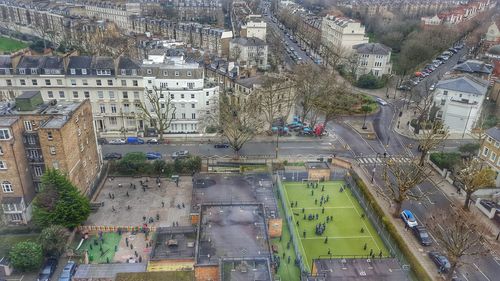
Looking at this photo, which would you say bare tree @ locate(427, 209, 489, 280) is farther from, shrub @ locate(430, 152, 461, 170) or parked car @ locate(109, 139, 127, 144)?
parked car @ locate(109, 139, 127, 144)

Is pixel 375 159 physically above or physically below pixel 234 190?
below

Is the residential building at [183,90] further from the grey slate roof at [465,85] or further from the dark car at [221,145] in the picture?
the grey slate roof at [465,85]

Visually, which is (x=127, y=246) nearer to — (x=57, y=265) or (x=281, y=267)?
(x=57, y=265)

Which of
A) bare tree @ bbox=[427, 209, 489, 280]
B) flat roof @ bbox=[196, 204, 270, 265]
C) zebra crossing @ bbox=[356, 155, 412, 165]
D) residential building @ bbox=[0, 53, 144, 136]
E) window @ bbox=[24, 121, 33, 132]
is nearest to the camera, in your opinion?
bare tree @ bbox=[427, 209, 489, 280]

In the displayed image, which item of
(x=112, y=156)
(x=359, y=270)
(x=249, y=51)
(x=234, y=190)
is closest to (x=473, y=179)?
(x=359, y=270)

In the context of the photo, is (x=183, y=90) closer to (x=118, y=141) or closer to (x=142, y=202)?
(x=118, y=141)

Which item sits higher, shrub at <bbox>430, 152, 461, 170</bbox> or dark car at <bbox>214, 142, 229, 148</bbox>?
shrub at <bbox>430, 152, 461, 170</bbox>

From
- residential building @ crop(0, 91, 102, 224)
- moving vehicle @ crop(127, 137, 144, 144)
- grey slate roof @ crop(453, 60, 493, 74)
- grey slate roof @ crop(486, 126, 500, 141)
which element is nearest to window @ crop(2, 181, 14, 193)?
residential building @ crop(0, 91, 102, 224)
